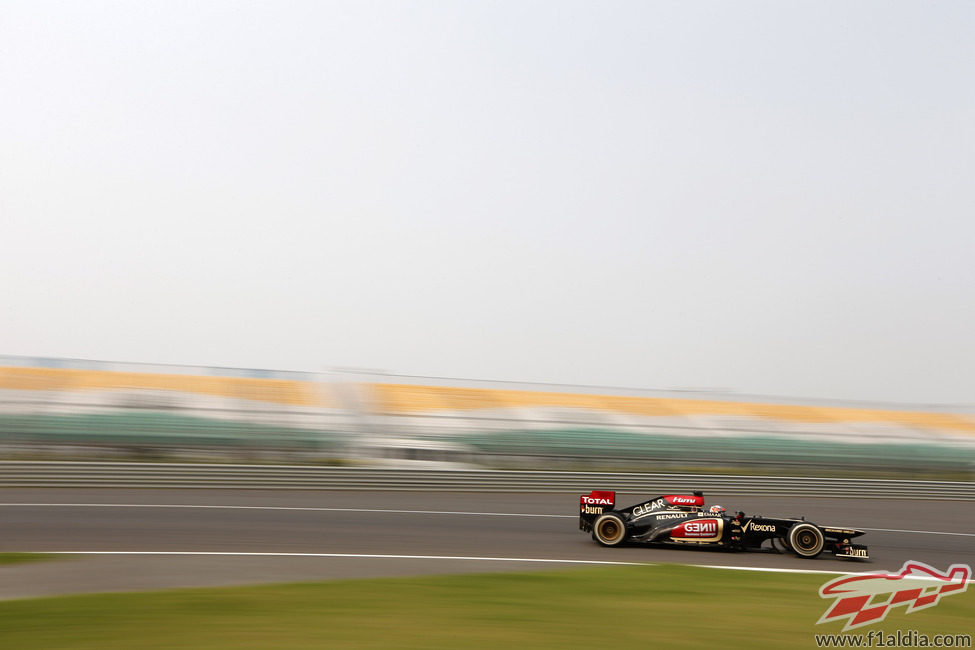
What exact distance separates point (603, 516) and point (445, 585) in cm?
398

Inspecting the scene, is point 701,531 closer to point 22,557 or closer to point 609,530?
point 609,530

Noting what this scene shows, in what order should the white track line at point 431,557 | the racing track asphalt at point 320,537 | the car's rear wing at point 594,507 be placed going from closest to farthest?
the racing track asphalt at point 320,537
the white track line at point 431,557
the car's rear wing at point 594,507

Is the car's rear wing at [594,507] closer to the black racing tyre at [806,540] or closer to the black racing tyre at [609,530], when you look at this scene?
the black racing tyre at [609,530]

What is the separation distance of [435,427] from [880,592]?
600 inches

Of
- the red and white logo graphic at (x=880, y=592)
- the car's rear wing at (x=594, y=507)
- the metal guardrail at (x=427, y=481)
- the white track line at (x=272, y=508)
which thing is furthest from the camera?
the metal guardrail at (x=427, y=481)

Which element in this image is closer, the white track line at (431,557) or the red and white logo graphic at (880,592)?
the red and white logo graphic at (880,592)

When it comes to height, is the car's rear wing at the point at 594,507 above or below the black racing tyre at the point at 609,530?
above

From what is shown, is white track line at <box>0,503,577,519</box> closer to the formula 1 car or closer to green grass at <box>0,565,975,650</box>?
the formula 1 car

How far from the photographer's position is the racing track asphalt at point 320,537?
8.39 meters

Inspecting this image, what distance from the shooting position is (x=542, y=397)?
25.7 m

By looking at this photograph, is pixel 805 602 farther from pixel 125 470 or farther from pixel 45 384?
pixel 45 384

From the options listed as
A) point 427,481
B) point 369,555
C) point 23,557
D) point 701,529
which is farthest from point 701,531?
point 427,481

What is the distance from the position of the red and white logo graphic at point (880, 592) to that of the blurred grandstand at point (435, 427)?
1288 cm

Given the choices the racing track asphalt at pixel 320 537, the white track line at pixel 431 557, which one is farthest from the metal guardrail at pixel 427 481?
the white track line at pixel 431 557
